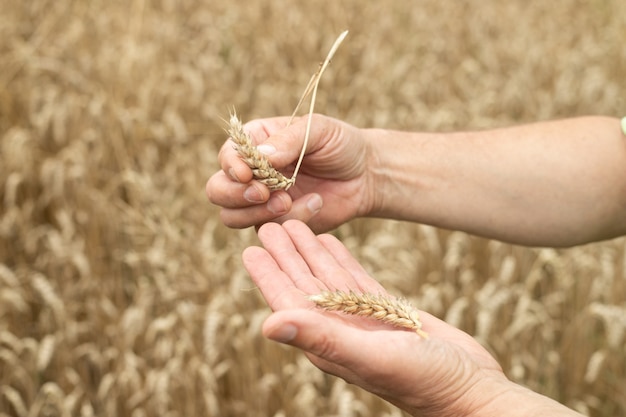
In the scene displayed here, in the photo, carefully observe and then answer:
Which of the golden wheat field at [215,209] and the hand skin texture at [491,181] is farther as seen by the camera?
the golden wheat field at [215,209]

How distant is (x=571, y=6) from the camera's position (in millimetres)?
5879

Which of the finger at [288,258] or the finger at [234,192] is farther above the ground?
the finger at [234,192]

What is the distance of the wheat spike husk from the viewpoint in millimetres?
1650

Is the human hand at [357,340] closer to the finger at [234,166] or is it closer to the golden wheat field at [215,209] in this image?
the finger at [234,166]

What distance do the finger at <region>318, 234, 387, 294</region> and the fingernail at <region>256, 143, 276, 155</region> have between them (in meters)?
0.21

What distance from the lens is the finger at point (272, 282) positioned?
148 cm

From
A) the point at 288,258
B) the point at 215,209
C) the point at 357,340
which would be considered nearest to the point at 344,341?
the point at 357,340

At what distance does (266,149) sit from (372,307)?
47 cm

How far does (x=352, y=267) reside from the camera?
1.72 meters

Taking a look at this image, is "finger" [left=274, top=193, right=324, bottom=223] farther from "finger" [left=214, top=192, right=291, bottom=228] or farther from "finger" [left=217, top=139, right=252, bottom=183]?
"finger" [left=217, top=139, right=252, bottom=183]

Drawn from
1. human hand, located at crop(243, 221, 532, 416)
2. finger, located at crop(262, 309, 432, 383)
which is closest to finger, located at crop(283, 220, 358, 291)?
human hand, located at crop(243, 221, 532, 416)

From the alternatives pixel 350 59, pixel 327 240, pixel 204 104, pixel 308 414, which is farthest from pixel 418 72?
pixel 327 240

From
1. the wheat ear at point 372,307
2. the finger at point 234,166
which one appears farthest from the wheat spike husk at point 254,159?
the wheat ear at point 372,307

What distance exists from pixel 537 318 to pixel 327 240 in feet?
5.31
